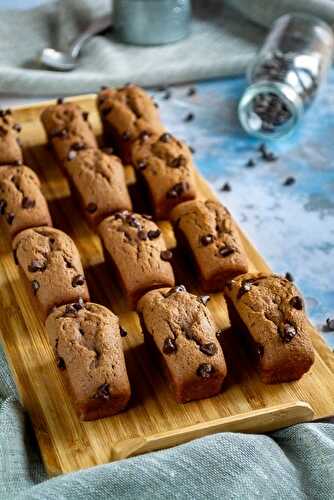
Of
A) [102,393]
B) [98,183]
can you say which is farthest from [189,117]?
[102,393]

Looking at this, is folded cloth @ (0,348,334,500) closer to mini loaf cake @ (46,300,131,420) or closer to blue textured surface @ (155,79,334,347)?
mini loaf cake @ (46,300,131,420)

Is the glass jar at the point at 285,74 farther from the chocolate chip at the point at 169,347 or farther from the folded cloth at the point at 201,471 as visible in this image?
the folded cloth at the point at 201,471

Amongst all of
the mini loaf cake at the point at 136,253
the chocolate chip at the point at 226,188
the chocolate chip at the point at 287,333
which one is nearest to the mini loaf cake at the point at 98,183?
the mini loaf cake at the point at 136,253

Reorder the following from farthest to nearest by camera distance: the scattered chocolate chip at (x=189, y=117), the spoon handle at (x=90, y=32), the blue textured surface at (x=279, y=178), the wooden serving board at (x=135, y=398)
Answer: the spoon handle at (x=90, y=32), the scattered chocolate chip at (x=189, y=117), the blue textured surface at (x=279, y=178), the wooden serving board at (x=135, y=398)

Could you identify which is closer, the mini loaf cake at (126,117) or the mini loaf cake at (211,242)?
the mini loaf cake at (211,242)

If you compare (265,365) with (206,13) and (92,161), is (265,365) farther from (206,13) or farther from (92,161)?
(206,13)

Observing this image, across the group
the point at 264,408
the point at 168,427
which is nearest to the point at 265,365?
the point at 264,408
